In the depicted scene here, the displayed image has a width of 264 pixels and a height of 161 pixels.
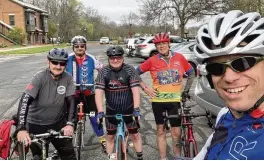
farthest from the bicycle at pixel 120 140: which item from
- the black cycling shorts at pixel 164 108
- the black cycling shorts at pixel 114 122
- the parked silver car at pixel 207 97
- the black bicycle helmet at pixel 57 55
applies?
the parked silver car at pixel 207 97

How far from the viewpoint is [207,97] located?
Result: 5.88 m

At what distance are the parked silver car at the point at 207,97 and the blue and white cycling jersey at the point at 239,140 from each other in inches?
143

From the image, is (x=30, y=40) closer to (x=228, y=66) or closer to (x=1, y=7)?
(x=1, y=7)

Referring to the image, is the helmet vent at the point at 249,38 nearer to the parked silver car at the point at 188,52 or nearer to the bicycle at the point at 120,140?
the bicycle at the point at 120,140

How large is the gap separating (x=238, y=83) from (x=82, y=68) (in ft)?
14.2

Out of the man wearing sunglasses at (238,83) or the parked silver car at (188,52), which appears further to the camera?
the parked silver car at (188,52)

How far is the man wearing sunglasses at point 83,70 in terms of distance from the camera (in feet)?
18.5

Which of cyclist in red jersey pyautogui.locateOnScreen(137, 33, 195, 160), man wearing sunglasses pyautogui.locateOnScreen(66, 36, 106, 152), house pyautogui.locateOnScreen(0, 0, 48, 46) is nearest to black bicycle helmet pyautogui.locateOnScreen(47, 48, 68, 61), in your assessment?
cyclist in red jersey pyautogui.locateOnScreen(137, 33, 195, 160)

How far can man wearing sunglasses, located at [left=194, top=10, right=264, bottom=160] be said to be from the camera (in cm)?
154

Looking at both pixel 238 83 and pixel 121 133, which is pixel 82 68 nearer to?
pixel 121 133

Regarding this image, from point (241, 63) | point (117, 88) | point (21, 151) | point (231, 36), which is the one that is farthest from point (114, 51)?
point (241, 63)

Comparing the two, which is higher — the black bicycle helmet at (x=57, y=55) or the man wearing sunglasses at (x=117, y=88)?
the black bicycle helmet at (x=57, y=55)

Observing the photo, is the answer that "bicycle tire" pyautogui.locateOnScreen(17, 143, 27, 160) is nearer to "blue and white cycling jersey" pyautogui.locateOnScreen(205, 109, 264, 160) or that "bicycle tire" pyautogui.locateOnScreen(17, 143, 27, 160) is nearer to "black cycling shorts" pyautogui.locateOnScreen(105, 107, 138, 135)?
"black cycling shorts" pyautogui.locateOnScreen(105, 107, 138, 135)

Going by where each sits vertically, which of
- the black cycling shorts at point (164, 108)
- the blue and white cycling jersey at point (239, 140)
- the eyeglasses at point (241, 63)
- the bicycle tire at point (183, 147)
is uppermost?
the eyeglasses at point (241, 63)
